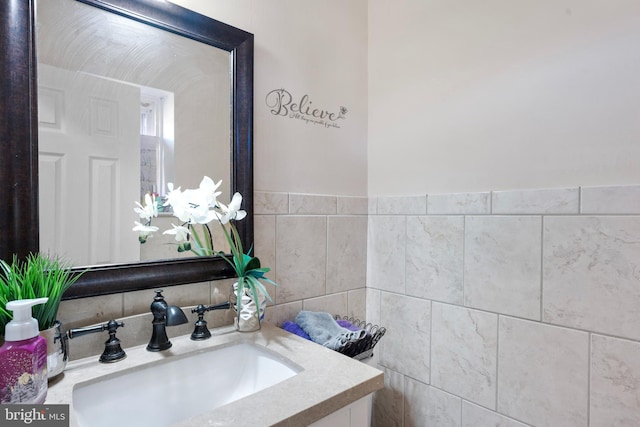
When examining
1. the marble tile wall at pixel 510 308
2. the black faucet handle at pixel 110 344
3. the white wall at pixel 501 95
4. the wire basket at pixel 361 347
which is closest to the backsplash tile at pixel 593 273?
the marble tile wall at pixel 510 308

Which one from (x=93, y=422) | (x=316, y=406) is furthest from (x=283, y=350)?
(x=93, y=422)

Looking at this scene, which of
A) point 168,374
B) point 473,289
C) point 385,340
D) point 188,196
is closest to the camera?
point 168,374

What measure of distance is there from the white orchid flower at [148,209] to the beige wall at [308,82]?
0.32 meters

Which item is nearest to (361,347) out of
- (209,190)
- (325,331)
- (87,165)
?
(325,331)

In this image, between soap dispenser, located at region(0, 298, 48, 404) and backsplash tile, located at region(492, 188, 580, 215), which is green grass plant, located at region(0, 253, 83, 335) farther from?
backsplash tile, located at region(492, 188, 580, 215)

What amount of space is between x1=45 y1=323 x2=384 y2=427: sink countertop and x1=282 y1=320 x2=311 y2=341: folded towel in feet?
0.28

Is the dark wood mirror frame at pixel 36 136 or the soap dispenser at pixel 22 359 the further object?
the dark wood mirror frame at pixel 36 136

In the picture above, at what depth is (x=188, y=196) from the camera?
915 millimetres

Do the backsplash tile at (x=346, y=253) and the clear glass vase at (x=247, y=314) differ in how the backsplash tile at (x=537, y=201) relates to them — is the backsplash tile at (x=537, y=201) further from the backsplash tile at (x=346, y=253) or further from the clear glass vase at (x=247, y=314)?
Result: the clear glass vase at (x=247, y=314)

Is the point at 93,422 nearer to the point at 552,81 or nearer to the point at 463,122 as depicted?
the point at 463,122

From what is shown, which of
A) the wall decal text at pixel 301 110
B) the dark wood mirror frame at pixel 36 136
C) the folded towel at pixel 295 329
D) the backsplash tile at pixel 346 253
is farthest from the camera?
the backsplash tile at pixel 346 253

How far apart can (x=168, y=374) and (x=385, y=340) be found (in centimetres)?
86

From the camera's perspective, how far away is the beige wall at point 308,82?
3.63ft

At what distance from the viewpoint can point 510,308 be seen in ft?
3.27
